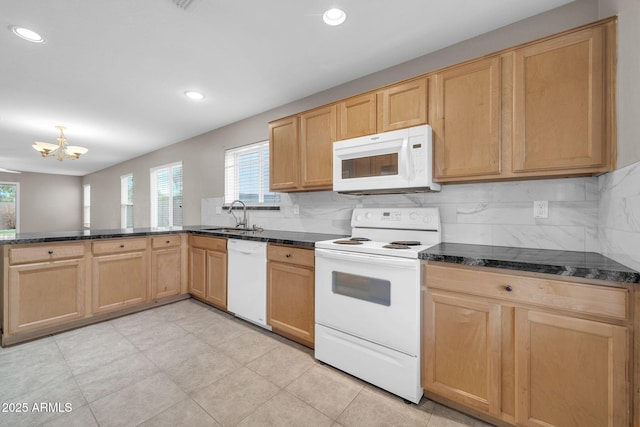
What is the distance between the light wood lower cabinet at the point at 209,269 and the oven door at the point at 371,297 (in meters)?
1.40

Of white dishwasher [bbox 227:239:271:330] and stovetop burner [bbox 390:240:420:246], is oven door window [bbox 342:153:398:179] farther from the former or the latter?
white dishwasher [bbox 227:239:271:330]

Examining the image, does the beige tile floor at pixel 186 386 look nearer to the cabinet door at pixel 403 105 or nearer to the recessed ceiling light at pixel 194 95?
the cabinet door at pixel 403 105

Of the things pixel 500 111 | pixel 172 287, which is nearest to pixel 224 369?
pixel 172 287

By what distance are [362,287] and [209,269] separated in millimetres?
2100

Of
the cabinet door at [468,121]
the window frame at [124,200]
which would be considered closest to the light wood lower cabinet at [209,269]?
the cabinet door at [468,121]

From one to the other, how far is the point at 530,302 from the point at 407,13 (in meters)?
1.90

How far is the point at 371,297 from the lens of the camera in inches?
69.9

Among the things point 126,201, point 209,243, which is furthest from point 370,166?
point 126,201

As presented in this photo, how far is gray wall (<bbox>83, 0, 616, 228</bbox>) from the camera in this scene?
1791mm

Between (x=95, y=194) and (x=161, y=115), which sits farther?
(x=95, y=194)

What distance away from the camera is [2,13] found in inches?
68.5

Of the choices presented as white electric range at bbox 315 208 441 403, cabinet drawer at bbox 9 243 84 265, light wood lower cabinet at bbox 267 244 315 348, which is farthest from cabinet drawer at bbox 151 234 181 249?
white electric range at bbox 315 208 441 403

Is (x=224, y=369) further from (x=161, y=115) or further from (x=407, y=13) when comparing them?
(x=161, y=115)

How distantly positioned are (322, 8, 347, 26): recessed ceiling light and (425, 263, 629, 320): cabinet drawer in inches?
68.5
